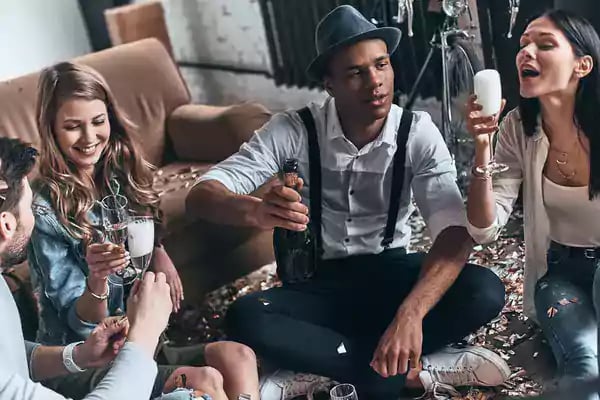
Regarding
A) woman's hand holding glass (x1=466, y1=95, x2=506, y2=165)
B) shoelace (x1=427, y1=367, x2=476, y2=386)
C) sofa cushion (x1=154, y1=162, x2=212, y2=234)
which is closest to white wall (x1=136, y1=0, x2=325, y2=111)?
sofa cushion (x1=154, y1=162, x2=212, y2=234)

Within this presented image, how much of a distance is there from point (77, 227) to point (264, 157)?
0.33m

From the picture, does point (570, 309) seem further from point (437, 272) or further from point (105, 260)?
point (105, 260)

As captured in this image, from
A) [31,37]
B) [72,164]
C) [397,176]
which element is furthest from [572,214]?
[31,37]

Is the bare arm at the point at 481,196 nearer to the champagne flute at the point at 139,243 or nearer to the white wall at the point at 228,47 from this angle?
the white wall at the point at 228,47

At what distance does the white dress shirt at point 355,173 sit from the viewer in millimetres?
1306

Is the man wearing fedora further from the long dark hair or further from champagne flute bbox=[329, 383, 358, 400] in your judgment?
A: the long dark hair

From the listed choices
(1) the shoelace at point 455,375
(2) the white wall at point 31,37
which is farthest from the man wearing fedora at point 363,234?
Answer: (2) the white wall at point 31,37

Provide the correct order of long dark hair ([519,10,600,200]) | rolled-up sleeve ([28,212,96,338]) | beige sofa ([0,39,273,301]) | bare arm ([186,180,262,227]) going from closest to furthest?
long dark hair ([519,10,600,200]) → rolled-up sleeve ([28,212,96,338]) → bare arm ([186,180,262,227]) → beige sofa ([0,39,273,301])

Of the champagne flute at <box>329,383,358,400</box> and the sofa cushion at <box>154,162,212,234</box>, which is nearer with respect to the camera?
the champagne flute at <box>329,383,358,400</box>

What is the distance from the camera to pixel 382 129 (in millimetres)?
1315

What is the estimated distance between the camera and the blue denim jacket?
4.00ft

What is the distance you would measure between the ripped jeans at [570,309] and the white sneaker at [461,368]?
126mm

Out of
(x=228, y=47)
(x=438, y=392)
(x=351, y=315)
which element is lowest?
(x=438, y=392)

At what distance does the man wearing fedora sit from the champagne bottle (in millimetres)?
21
